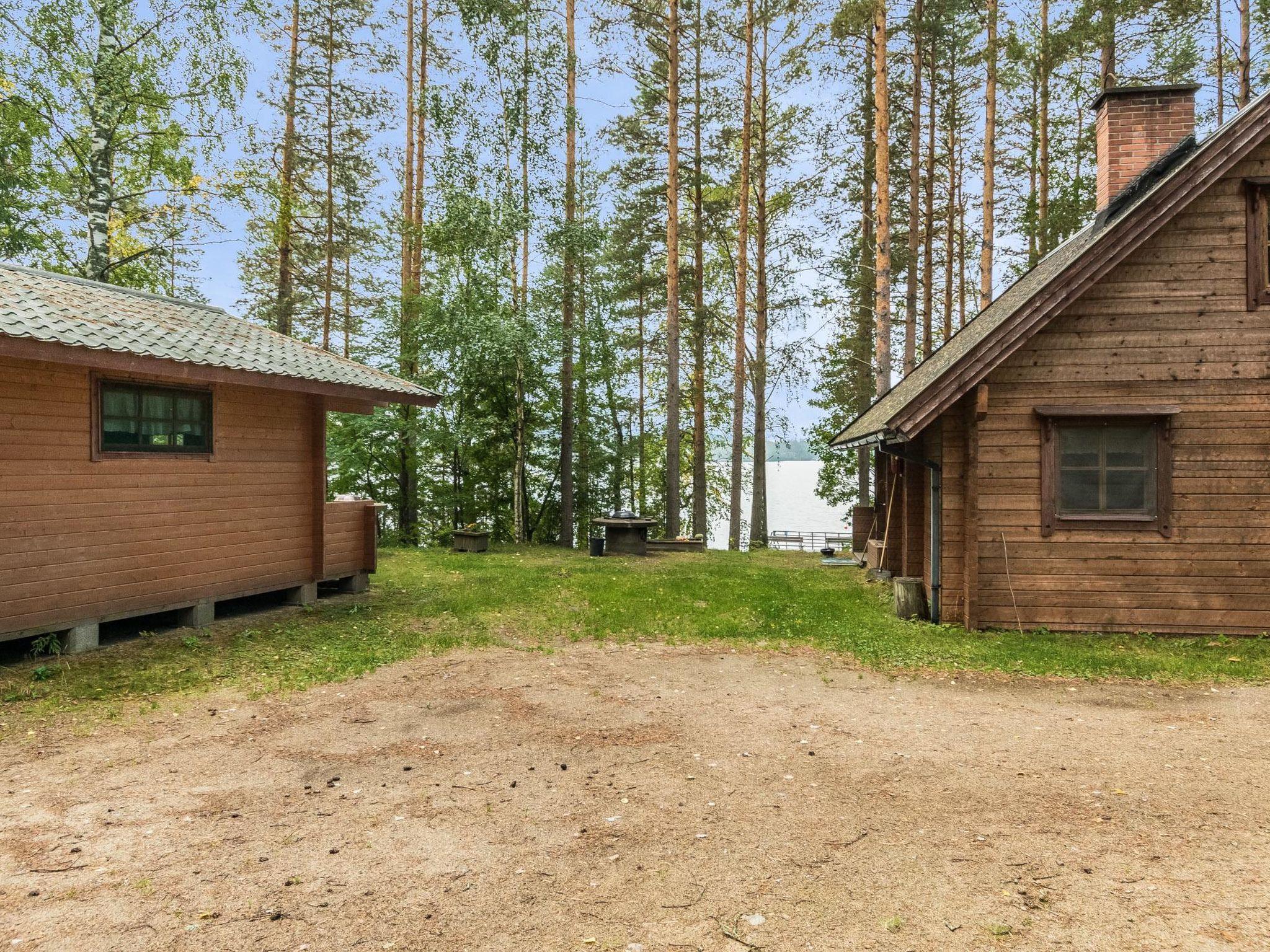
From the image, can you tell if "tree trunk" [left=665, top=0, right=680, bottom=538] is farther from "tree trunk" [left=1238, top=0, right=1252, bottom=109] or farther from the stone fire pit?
"tree trunk" [left=1238, top=0, right=1252, bottom=109]

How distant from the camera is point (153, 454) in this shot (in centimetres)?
840

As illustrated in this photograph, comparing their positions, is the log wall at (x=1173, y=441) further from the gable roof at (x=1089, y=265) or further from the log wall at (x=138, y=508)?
the log wall at (x=138, y=508)

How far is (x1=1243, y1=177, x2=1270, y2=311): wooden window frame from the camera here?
28.1 feet

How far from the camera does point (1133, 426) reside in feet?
28.9

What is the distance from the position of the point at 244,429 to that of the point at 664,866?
8252 millimetres

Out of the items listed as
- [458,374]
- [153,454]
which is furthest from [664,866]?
[458,374]

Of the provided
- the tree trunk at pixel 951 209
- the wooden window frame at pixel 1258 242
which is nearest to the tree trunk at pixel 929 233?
the tree trunk at pixel 951 209

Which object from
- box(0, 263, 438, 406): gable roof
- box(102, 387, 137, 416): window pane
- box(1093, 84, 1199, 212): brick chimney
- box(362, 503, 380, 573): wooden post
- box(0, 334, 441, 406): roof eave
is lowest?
box(362, 503, 380, 573): wooden post

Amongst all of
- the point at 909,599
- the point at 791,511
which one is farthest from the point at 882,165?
the point at 791,511

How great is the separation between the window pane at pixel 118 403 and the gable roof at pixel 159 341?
708mm

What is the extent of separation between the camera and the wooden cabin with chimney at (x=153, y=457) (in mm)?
7051

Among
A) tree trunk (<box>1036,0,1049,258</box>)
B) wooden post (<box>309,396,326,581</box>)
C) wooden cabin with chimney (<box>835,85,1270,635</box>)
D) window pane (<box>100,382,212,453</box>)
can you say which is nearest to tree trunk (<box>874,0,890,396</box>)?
tree trunk (<box>1036,0,1049,258</box>)

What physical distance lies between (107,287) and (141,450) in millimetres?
3044

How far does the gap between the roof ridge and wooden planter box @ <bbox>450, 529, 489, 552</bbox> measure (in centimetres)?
766
